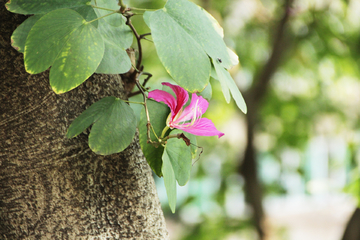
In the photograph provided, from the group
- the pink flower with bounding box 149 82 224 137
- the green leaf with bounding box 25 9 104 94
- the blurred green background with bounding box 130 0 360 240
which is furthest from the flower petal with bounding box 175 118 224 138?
the blurred green background with bounding box 130 0 360 240

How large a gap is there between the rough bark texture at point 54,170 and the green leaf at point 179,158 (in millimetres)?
48

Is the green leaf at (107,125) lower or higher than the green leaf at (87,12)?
lower

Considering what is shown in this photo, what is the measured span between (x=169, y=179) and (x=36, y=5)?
0.59 feet

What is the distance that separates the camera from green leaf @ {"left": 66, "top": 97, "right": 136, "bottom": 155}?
10.4 inches

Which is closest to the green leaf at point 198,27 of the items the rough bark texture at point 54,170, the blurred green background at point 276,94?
the rough bark texture at point 54,170

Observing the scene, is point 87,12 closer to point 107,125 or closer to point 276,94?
point 107,125

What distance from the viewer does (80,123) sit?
268 mm

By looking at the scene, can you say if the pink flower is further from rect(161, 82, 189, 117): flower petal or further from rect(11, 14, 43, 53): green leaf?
rect(11, 14, 43, 53): green leaf

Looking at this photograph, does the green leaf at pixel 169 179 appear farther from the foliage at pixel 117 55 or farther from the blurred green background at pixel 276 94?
the blurred green background at pixel 276 94

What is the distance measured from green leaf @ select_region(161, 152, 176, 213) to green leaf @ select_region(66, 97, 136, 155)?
→ 0.12 ft

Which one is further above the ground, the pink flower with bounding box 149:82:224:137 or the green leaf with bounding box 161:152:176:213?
the pink flower with bounding box 149:82:224:137

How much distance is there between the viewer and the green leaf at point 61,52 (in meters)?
0.23

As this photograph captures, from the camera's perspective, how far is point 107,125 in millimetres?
Answer: 270

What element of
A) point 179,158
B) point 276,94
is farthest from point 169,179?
point 276,94
